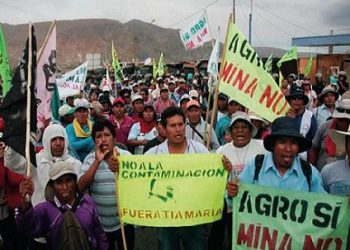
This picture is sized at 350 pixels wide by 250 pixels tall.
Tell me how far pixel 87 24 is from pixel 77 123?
16970 centimetres

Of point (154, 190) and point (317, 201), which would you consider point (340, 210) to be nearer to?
point (317, 201)

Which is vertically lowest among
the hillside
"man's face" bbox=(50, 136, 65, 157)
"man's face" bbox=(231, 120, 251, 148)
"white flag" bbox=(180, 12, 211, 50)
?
"man's face" bbox=(50, 136, 65, 157)

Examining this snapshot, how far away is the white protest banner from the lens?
10.1 metres

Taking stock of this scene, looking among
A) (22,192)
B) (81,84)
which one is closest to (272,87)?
(22,192)

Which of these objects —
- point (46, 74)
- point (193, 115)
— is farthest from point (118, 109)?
point (46, 74)

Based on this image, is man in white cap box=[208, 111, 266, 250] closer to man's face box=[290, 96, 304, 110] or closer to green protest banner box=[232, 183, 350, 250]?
green protest banner box=[232, 183, 350, 250]

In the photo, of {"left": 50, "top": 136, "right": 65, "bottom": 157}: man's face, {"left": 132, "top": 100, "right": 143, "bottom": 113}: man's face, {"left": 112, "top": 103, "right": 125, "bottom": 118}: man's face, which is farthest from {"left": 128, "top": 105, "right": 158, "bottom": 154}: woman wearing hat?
{"left": 50, "top": 136, "right": 65, "bottom": 157}: man's face

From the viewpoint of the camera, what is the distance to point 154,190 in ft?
12.2

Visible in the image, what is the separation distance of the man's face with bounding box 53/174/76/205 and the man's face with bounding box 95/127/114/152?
476 mm

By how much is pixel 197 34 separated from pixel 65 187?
881 cm

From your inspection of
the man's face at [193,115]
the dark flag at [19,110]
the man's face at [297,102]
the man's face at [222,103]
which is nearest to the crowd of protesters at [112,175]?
the dark flag at [19,110]

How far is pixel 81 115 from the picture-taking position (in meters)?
6.18

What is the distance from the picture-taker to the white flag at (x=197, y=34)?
11391 mm

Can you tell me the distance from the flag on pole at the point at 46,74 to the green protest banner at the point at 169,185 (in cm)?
99
